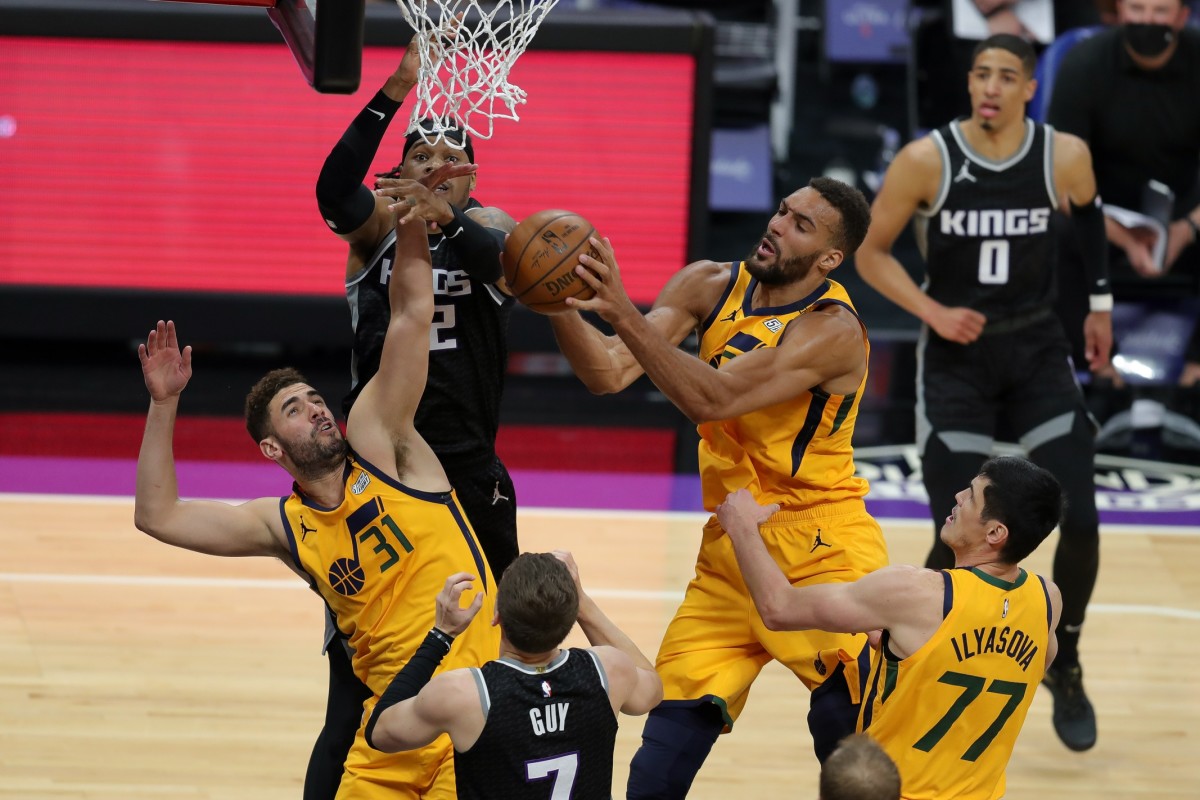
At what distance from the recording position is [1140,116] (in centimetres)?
876

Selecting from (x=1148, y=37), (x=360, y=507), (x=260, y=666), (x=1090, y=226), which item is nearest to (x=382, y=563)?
(x=360, y=507)

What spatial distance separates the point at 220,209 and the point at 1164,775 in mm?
6174

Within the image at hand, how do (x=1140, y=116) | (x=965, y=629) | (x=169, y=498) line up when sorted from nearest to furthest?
(x=965, y=629), (x=169, y=498), (x=1140, y=116)

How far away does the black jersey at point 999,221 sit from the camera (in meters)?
6.17

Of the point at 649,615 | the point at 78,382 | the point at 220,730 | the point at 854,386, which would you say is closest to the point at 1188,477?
the point at 649,615

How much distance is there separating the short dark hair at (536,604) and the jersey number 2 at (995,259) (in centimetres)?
314

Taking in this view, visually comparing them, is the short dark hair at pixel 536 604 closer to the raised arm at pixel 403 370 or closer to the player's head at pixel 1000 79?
the raised arm at pixel 403 370

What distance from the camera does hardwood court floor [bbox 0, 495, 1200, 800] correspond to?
558cm

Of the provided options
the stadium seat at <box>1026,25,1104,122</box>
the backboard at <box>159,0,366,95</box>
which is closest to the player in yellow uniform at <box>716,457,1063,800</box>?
the backboard at <box>159,0,366,95</box>

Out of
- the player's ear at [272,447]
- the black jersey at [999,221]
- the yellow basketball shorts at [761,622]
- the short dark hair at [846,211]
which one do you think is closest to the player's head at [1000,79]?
the black jersey at [999,221]

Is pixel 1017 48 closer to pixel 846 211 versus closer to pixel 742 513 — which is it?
pixel 846 211

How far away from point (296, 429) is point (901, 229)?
9.28 feet

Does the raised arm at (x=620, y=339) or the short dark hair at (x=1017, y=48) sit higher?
the short dark hair at (x=1017, y=48)

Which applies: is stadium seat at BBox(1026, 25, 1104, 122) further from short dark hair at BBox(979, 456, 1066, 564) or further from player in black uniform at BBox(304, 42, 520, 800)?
short dark hair at BBox(979, 456, 1066, 564)
